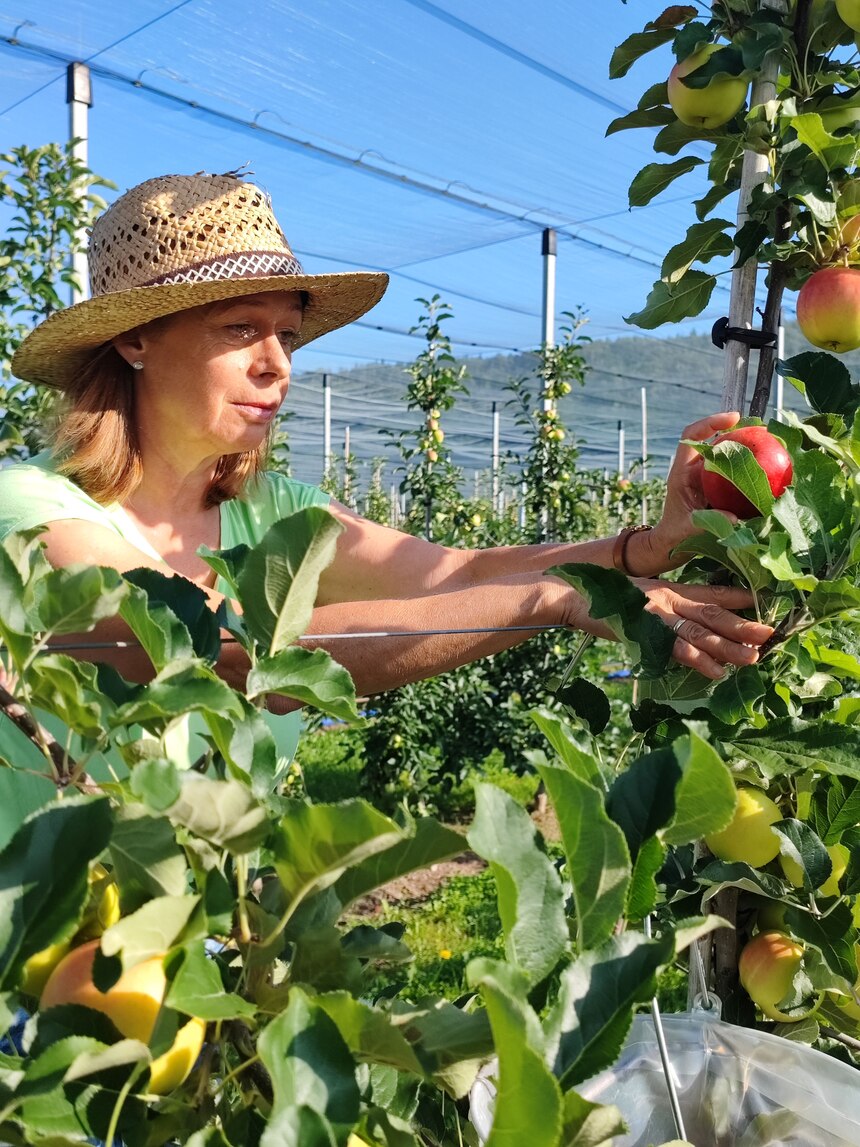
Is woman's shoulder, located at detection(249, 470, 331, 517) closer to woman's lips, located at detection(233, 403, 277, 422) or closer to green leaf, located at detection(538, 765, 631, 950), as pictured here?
woman's lips, located at detection(233, 403, 277, 422)

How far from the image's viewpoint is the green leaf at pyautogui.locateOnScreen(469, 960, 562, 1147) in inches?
13.9

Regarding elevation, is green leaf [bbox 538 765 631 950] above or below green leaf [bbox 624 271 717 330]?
below

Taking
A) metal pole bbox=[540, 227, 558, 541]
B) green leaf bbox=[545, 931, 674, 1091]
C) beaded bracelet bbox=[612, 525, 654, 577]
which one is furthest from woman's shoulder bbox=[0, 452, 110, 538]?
metal pole bbox=[540, 227, 558, 541]

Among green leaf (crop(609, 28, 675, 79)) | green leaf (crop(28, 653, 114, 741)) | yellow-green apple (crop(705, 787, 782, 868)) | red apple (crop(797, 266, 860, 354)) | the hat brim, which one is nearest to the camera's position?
green leaf (crop(28, 653, 114, 741))

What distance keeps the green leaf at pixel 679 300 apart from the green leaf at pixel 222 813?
3.15 feet

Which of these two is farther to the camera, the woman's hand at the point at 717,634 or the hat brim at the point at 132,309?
the hat brim at the point at 132,309

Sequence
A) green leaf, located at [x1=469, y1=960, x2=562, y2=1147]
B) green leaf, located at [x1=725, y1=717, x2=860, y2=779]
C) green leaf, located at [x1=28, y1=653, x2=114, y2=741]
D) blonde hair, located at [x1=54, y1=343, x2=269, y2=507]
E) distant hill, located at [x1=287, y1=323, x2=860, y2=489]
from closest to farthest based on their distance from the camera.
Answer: green leaf, located at [x1=469, y1=960, x2=562, y2=1147] < green leaf, located at [x1=28, y1=653, x2=114, y2=741] < green leaf, located at [x1=725, y1=717, x2=860, y2=779] < blonde hair, located at [x1=54, y1=343, x2=269, y2=507] < distant hill, located at [x1=287, y1=323, x2=860, y2=489]

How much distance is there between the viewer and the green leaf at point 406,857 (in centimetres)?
44

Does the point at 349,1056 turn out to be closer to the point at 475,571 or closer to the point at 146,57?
the point at 475,571

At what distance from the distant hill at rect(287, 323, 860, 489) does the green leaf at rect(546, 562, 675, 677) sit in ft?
43.3

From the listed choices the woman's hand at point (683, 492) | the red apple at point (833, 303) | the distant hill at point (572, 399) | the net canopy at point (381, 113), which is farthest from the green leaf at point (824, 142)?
the distant hill at point (572, 399)

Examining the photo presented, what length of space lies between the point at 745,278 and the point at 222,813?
2.94ft

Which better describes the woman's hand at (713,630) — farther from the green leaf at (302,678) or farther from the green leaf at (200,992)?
the green leaf at (200,992)

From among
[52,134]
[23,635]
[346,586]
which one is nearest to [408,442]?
Answer: [52,134]
